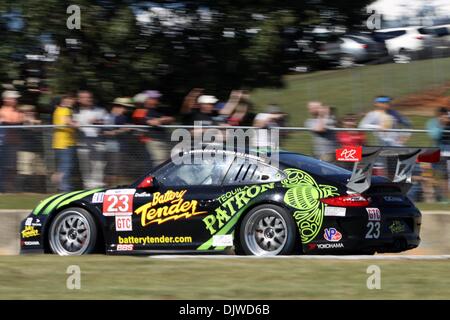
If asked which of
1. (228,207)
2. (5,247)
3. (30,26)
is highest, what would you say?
(30,26)

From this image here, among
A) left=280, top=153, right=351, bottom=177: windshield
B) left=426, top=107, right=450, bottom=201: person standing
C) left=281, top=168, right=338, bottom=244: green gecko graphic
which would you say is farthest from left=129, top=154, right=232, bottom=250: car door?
left=426, top=107, right=450, bottom=201: person standing

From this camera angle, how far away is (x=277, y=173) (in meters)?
11.6

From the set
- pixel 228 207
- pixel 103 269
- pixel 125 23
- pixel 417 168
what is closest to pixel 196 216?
pixel 228 207

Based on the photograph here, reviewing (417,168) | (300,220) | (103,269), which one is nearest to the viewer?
(103,269)

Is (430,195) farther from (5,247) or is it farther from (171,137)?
(5,247)

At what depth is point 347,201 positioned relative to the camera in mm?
11148

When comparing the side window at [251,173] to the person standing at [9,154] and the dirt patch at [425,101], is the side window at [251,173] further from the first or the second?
the dirt patch at [425,101]

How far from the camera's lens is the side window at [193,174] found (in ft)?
38.9

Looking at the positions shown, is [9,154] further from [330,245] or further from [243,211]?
[330,245]

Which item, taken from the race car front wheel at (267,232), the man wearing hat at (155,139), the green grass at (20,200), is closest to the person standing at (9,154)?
the green grass at (20,200)

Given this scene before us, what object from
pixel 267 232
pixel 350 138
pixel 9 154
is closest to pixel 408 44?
pixel 350 138

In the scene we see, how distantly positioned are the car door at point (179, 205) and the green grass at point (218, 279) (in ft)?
3.99

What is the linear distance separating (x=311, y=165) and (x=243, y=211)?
99 cm

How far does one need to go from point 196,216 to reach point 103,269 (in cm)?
203
